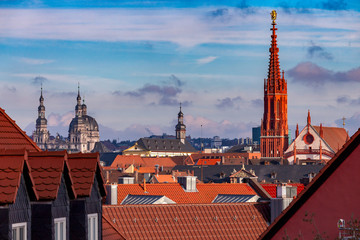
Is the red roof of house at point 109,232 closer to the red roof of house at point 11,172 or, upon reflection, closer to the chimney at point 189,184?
the red roof of house at point 11,172

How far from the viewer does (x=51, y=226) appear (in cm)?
1359

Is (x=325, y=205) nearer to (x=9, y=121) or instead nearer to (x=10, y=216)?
(x=9, y=121)

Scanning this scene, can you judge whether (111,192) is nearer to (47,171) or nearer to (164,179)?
(47,171)

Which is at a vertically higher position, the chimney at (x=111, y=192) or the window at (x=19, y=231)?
the chimney at (x=111, y=192)

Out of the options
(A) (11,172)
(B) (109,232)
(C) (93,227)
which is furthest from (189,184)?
(A) (11,172)

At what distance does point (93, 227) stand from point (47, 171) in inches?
80.5

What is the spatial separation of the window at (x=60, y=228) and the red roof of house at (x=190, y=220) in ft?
76.0

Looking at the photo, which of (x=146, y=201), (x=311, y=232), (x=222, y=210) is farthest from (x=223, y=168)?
(x=311, y=232)

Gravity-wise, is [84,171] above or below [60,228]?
above

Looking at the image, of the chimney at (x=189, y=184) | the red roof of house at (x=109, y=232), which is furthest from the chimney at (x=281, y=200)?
the chimney at (x=189, y=184)

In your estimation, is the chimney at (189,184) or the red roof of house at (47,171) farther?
the chimney at (189,184)

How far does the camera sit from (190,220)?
129ft

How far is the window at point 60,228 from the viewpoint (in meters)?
13.9

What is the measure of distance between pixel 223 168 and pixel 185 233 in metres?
127
